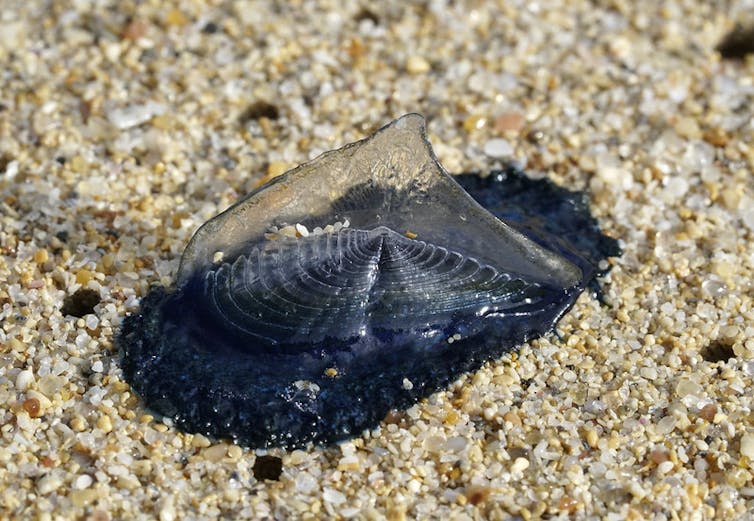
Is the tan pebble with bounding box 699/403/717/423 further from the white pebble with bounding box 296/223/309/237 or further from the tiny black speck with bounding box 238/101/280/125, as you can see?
the tiny black speck with bounding box 238/101/280/125

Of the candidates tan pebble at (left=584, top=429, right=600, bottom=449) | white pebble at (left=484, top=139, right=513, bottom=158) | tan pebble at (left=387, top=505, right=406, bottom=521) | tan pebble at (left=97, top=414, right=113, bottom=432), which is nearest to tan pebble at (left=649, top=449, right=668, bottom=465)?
tan pebble at (left=584, top=429, right=600, bottom=449)

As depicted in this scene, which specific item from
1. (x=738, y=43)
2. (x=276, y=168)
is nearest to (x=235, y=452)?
(x=276, y=168)

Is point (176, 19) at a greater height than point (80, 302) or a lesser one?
greater

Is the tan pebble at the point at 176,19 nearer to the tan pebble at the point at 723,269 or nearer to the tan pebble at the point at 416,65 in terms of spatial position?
the tan pebble at the point at 416,65

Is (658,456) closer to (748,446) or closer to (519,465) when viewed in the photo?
(748,446)

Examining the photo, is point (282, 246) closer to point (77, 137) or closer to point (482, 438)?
point (482, 438)

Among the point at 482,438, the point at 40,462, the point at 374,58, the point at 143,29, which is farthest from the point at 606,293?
the point at 143,29
